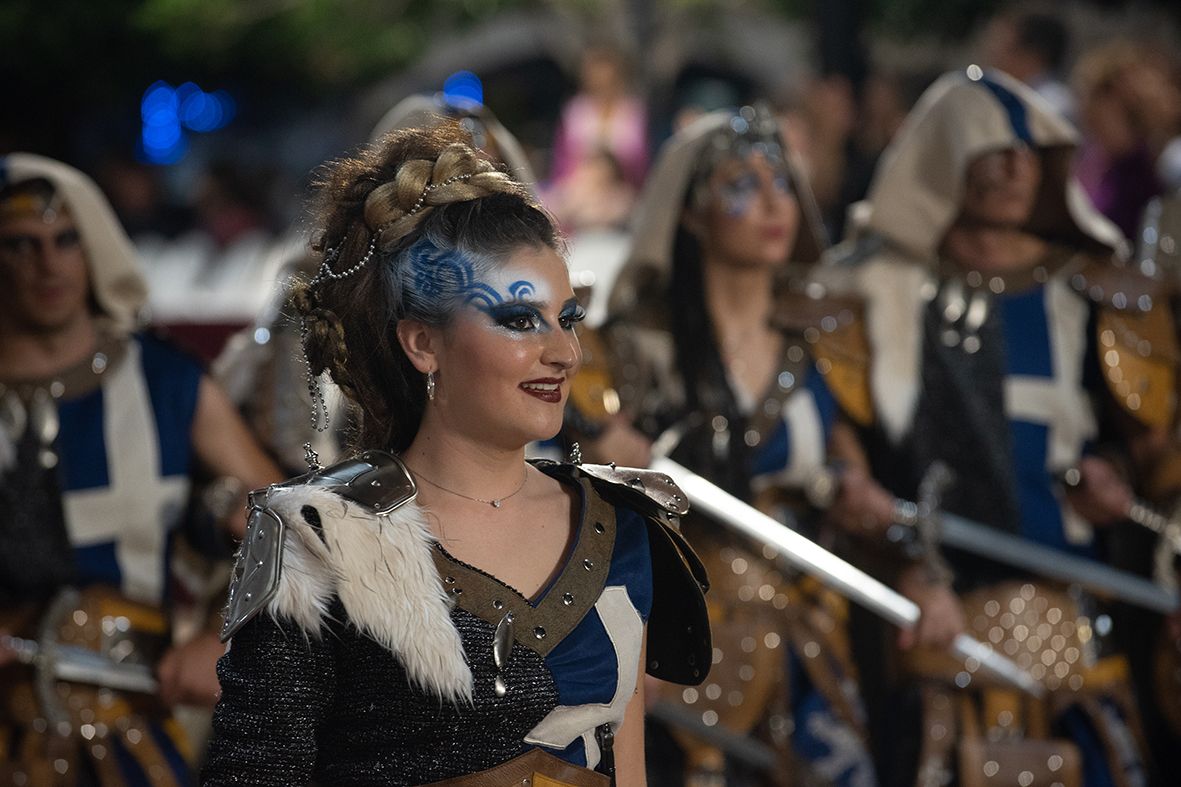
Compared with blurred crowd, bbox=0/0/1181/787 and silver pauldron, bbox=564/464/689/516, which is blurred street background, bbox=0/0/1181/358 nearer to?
blurred crowd, bbox=0/0/1181/787

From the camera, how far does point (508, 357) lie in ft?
8.39

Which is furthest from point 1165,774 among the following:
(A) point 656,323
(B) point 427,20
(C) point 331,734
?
(B) point 427,20

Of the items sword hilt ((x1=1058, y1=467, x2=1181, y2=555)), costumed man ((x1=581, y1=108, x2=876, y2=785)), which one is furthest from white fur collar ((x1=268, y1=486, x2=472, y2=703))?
sword hilt ((x1=1058, y1=467, x2=1181, y2=555))

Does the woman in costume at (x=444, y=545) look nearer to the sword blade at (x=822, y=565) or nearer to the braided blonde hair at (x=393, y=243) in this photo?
the braided blonde hair at (x=393, y=243)

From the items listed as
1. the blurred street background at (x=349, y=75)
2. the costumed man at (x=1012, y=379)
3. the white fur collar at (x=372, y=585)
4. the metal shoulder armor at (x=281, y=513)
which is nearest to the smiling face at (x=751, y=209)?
the costumed man at (x=1012, y=379)

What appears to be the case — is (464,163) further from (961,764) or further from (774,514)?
(961,764)

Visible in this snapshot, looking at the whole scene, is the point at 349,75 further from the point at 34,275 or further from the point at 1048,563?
the point at 1048,563

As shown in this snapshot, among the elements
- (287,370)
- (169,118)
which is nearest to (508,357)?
(287,370)

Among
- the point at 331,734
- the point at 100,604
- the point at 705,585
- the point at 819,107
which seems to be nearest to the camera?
the point at 331,734

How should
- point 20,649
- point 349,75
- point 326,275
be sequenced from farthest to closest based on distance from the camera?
point 349,75
point 20,649
point 326,275

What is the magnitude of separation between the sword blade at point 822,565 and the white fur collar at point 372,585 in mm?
2041

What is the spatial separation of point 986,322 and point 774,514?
839 mm

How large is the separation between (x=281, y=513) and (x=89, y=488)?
2.19 meters

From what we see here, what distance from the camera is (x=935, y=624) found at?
182 inches
